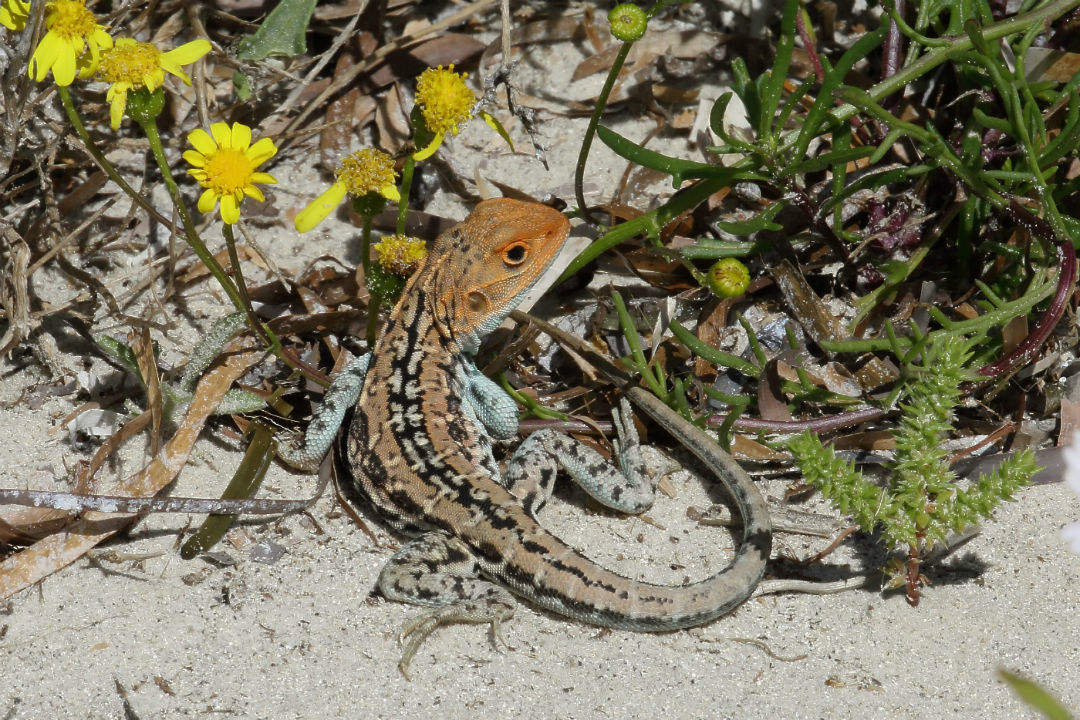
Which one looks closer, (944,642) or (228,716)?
(228,716)

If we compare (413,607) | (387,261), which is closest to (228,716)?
(413,607)

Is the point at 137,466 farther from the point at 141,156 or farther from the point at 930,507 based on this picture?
the point at 930,507

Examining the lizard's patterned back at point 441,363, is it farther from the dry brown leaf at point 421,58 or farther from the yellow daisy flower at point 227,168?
the dry brown leaf at point 421,58

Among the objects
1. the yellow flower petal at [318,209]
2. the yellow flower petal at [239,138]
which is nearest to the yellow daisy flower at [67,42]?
the yellow flower petal at [239,138]

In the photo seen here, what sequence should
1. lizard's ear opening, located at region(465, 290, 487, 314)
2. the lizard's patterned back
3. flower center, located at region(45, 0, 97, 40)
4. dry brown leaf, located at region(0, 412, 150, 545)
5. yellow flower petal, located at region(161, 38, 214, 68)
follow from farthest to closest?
lizard's ear opening, located at region(465, 290, 487, 314) < the lizard's patterned back < dry brown leaf, located at region(0, 412, 150, 545) < yellow flower petal, located at region(161, 38, 214, 68) < flower center, located at region(45, 0, 97, 40)

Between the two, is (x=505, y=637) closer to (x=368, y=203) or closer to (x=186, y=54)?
(x=368, y=203)

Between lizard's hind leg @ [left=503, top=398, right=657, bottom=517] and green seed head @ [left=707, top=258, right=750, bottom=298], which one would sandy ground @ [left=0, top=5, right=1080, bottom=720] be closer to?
lizard's hind leg @ [left=503, top=398, right=657, bottom=517]

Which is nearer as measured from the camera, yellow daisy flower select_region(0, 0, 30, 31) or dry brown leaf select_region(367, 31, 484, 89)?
yellow daisy flower select_region(0, 0, 30, 31)

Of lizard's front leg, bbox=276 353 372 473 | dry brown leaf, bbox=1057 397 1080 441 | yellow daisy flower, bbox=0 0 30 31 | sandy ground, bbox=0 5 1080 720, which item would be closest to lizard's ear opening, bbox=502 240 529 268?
lizard's front leg, bbox=276 353 372 473

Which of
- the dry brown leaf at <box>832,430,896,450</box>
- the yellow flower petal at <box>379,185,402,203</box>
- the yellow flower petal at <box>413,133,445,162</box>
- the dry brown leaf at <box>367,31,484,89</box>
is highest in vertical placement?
the yellow flower petal at <box>413,133,445,162</box>
